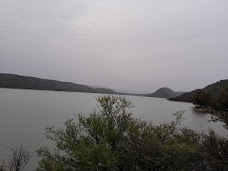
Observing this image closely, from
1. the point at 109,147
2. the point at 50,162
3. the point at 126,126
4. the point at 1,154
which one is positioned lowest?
the point at 1,154

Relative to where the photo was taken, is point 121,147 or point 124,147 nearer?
point 124,147

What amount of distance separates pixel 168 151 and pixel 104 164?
364cm

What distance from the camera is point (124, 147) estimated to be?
1969 cm

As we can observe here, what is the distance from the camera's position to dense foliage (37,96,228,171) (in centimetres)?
1766

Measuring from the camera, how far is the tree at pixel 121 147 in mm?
17875

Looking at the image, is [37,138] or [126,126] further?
[37,138]

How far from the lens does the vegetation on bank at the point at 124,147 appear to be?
1763 cm

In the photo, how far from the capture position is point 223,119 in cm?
1341

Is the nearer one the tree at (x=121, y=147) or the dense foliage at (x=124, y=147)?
the dense foliage at (x=124, y=147)

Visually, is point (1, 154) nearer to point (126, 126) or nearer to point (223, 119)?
point (126, 126)

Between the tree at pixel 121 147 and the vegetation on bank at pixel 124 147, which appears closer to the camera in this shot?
the vegetation on bank at pixel 124 147

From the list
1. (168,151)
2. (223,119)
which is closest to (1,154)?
(168,151)

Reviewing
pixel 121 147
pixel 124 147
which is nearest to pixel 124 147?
pixel 124 147

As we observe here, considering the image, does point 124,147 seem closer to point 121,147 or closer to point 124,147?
point 124,147
